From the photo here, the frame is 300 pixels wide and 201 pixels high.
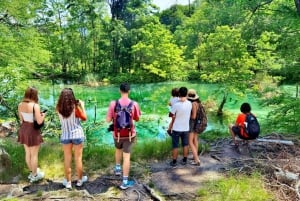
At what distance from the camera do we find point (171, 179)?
5.48 meters

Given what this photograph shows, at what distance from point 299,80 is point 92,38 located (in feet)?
109

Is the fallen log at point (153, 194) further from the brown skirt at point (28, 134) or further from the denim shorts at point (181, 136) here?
the brown skirt at point (28, 134)

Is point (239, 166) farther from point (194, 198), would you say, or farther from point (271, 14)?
point (271, 14)

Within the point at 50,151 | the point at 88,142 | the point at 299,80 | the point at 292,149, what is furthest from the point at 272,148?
the point at 50,151

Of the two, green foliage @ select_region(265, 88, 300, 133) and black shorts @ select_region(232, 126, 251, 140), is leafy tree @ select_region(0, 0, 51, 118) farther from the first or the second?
green foliage @ select_region(265, 88, 300, 133)

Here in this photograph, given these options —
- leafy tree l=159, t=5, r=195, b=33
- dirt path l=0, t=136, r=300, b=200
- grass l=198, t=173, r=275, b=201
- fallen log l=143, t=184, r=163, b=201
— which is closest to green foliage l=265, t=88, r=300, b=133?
dirt path l=0, t=136, r=300, b=200

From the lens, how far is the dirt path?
190 inches

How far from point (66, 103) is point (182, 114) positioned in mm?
2016

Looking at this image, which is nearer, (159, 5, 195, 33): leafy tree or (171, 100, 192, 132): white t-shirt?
(171, 100, 192, 132): white t-shirt

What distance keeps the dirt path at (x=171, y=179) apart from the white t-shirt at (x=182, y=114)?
2.48 ft

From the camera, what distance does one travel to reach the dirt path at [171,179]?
483 centimetres

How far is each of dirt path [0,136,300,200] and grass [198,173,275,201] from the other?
18 cm

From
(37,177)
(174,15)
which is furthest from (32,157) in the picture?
(174,15)

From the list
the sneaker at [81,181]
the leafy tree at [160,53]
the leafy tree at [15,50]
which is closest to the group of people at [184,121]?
the sneaker at [81,181]
